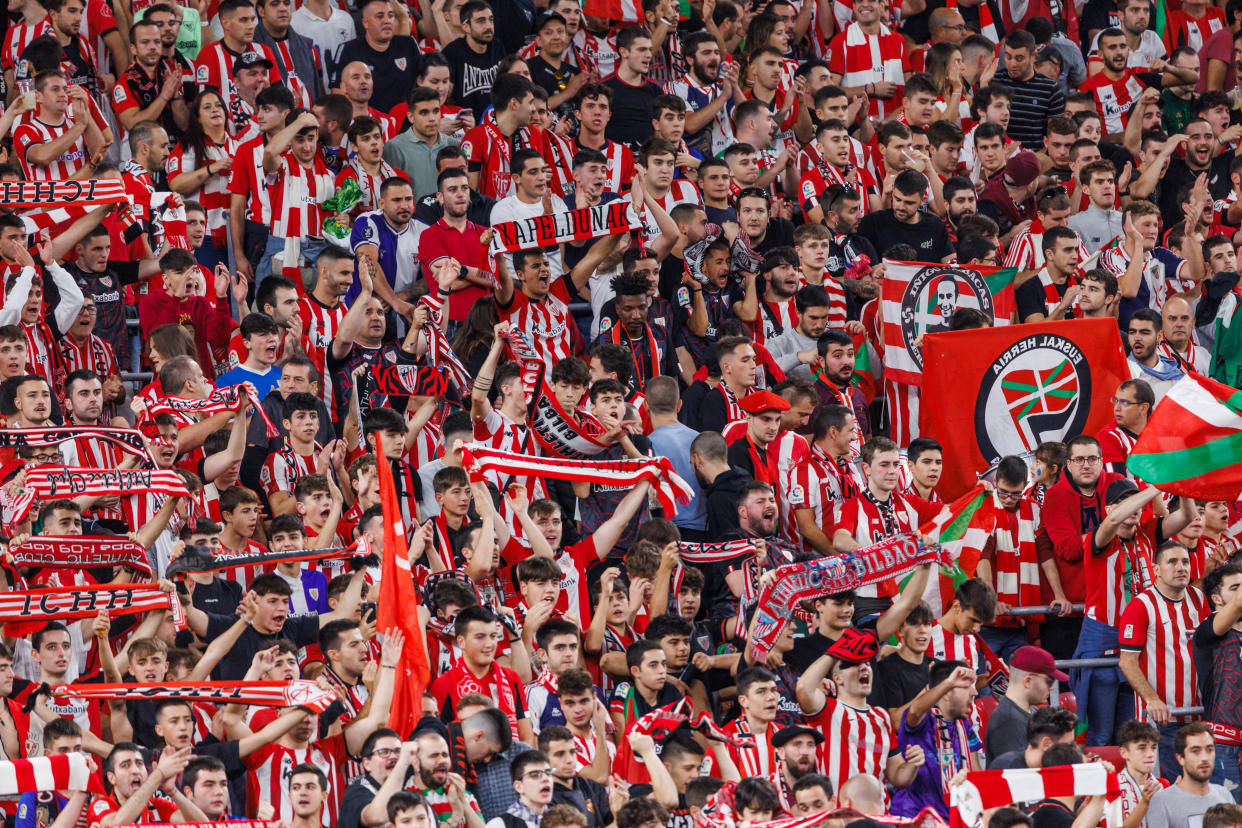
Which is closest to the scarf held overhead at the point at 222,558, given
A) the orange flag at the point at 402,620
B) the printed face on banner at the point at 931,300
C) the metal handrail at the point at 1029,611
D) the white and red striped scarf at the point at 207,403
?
the orange flag at the point at 402,620

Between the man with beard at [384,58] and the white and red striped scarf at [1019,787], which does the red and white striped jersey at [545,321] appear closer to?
the man with beard at [384,58]

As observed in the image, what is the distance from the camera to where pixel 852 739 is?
12.5 m

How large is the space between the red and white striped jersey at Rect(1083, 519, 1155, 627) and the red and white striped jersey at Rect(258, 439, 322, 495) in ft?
14.1

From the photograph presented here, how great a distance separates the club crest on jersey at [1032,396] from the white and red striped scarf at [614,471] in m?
2.73

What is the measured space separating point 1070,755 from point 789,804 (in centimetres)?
137

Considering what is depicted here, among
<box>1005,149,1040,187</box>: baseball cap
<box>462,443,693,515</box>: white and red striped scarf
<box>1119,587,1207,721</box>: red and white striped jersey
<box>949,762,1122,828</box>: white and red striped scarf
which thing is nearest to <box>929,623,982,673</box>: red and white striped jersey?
<box>1119,587,1207,721</box>: red and white striped jersey

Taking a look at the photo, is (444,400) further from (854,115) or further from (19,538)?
(854,115)

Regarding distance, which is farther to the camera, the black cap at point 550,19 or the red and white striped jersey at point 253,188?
the black cap at point 550,19

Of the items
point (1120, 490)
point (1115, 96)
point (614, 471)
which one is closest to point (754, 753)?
point (614, 471)

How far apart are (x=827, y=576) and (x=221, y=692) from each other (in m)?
3.18

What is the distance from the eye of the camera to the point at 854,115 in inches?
733

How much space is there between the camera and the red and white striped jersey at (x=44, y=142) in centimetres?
1551

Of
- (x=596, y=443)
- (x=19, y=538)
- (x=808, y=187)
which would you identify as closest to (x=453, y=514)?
(x=596, y=443)

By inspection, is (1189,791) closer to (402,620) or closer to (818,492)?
(818,492)
